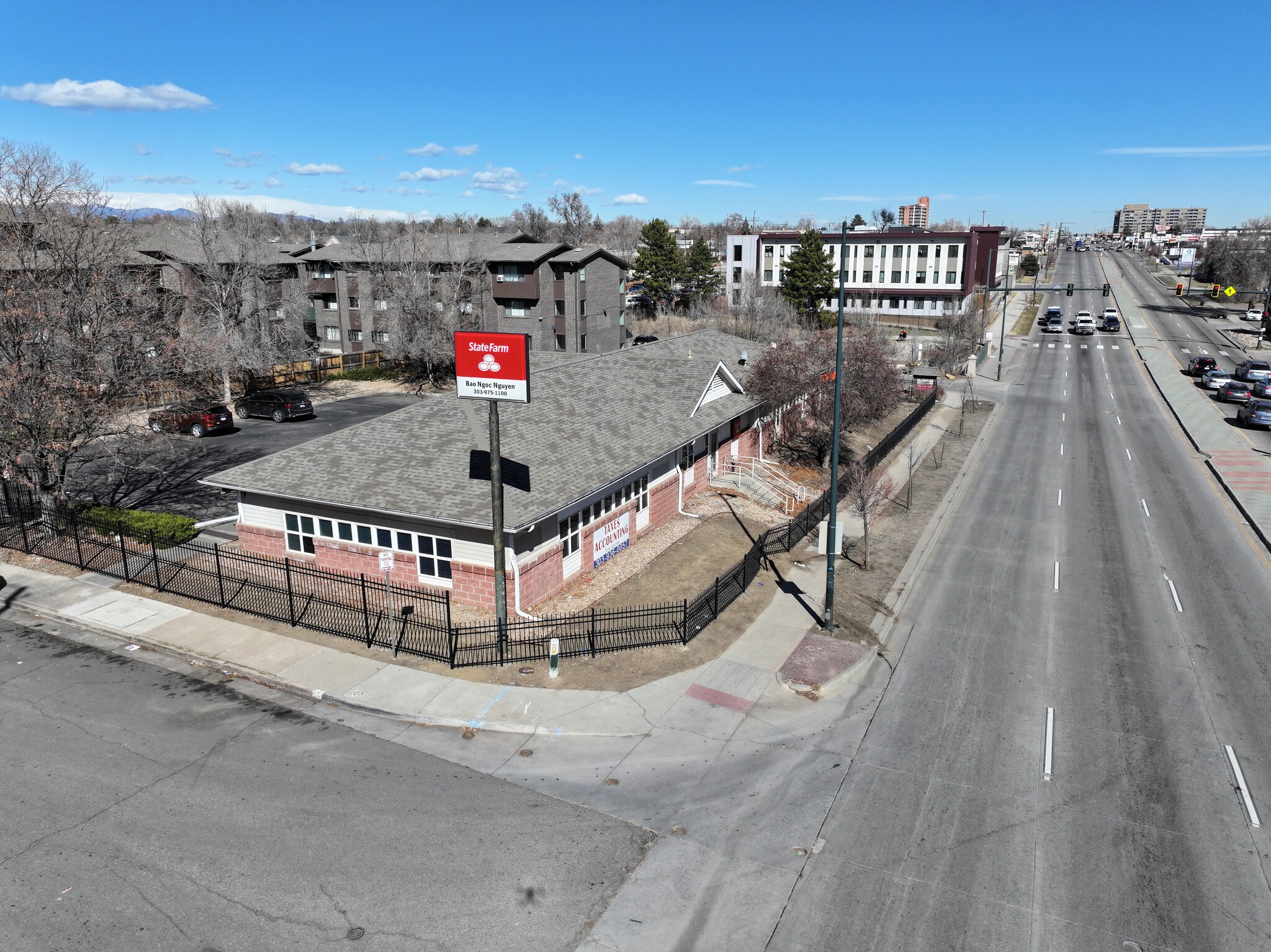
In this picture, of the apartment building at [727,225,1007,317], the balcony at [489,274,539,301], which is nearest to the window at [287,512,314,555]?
the balcony at [489,274,539,301]

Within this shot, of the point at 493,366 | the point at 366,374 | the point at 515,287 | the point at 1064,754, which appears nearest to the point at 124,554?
the point at 493,366

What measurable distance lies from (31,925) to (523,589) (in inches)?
478

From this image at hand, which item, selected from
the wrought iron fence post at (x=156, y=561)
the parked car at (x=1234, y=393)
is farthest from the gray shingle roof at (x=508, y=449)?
the parked car at (x=1234, y=393)

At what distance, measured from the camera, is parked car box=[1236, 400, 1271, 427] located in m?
47.4

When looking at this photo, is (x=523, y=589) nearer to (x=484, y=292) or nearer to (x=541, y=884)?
(x=541, y=884)

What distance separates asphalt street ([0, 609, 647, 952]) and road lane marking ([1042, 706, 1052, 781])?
805cm

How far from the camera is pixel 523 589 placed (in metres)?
21.5

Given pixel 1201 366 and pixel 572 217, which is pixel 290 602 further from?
pixel 572 217

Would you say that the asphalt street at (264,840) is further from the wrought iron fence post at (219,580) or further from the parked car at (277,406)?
the parked car at (277,406)

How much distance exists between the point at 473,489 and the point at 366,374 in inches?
1751

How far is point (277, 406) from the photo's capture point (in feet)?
154

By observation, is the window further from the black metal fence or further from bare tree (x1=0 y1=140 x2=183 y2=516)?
bare tree (x1=0 y1=140 x2=183 y2=516)

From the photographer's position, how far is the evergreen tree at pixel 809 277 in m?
85.3

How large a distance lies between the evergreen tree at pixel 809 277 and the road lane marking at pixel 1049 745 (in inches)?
2874
